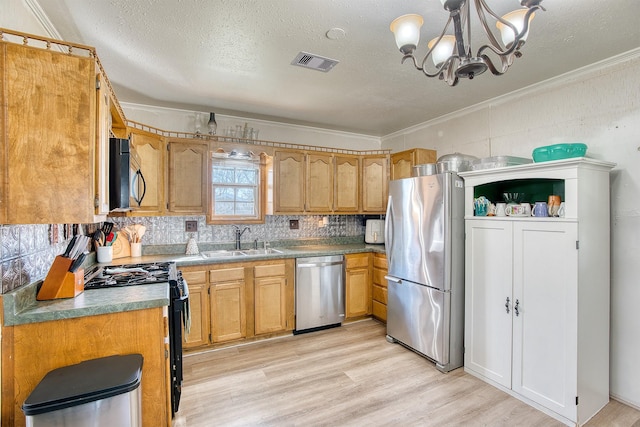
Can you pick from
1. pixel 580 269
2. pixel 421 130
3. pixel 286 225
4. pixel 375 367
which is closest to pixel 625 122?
pixel 580 269

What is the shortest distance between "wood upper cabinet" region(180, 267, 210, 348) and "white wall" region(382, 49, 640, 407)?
2.87 metres

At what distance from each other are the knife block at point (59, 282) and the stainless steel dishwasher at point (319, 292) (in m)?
2.14

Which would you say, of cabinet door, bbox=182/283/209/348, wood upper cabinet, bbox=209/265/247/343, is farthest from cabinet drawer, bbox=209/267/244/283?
cabinet door, bbox=182/283/209/348

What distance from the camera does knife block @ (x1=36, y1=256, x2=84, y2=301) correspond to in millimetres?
1615

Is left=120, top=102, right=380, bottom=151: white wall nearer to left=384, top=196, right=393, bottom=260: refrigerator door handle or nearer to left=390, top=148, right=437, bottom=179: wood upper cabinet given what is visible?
left=390, top=148, right=437, bottom=179: wood upper cabinet

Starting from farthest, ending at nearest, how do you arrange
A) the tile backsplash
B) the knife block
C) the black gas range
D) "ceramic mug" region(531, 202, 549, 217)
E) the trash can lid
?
"ceramic mug" region(531, 202, 549, 217) < the black gas range < the knife block < the tile backsplash < the trash can lid

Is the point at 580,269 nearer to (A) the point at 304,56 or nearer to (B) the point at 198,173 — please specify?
(A) the point at 304,56

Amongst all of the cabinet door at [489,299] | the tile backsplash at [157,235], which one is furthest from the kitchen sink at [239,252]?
the cabinet door at [489,299]

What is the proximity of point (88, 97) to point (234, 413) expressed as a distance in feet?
6.95

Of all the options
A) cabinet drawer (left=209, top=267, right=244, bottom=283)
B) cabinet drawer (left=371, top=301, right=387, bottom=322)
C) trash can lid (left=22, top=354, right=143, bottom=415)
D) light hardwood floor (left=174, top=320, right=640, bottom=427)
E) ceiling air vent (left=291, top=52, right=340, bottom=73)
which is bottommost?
light hardwood floor (left=174, top=320, right=640, bottom=427)

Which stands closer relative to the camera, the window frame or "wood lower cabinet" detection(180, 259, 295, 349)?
"wood lower cabinet" detection(180, 259, 295, 349)

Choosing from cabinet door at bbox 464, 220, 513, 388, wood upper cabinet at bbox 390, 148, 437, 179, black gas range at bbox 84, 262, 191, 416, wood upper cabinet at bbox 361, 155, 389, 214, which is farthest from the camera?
wood upper cabinet at bbox 361, 155, 389, 214

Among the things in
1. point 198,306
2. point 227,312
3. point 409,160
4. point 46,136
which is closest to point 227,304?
point 227,312

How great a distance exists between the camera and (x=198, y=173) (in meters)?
3.34
